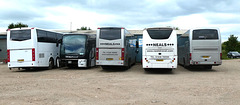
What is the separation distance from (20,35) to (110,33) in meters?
6.24

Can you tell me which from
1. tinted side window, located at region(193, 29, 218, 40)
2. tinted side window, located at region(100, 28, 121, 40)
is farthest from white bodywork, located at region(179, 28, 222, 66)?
tinted side window, located at region(100, 28, 121, 40)

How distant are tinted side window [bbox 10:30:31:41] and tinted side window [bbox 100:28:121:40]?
5075 millimetres

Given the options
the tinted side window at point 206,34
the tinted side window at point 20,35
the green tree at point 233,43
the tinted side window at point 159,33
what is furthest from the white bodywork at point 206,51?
the green tree at point 233,43

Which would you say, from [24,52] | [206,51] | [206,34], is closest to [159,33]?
[206,34]

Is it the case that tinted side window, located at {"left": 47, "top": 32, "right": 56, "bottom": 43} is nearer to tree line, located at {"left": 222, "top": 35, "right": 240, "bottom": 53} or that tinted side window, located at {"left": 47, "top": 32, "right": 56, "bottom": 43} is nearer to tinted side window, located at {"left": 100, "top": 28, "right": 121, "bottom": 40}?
tinted side window, located at {"left": 100, "top": 28, "right": 121, "bottom": 40}

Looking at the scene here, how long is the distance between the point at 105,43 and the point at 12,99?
9.22 m

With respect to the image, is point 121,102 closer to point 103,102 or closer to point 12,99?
point 103,102

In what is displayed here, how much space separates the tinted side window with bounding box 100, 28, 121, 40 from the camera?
15.7 meters

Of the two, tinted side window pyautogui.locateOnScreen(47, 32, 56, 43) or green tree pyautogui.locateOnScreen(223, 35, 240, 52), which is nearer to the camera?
tinted side window pyautogui.locateOnScreen(47, 32, 56, 43)

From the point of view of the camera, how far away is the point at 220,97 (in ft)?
23.5

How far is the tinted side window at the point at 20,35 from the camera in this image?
1616 centimetres

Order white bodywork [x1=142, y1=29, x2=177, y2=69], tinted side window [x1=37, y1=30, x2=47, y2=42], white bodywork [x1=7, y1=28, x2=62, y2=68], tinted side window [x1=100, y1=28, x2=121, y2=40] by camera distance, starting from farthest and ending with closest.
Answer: tinted side window [x1=37, y1=30, x2=47, y2=42], white bodywork [x1=7, y1=28, x2=62, y2=68], tinted side window [x1=100, y1=28, x2=121, y2=40], white bodywork [x1=142, y1=29, x2=177, y2=69]

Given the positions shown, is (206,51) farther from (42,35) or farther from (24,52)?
(24,52)

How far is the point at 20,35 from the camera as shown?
1627 centimetres
